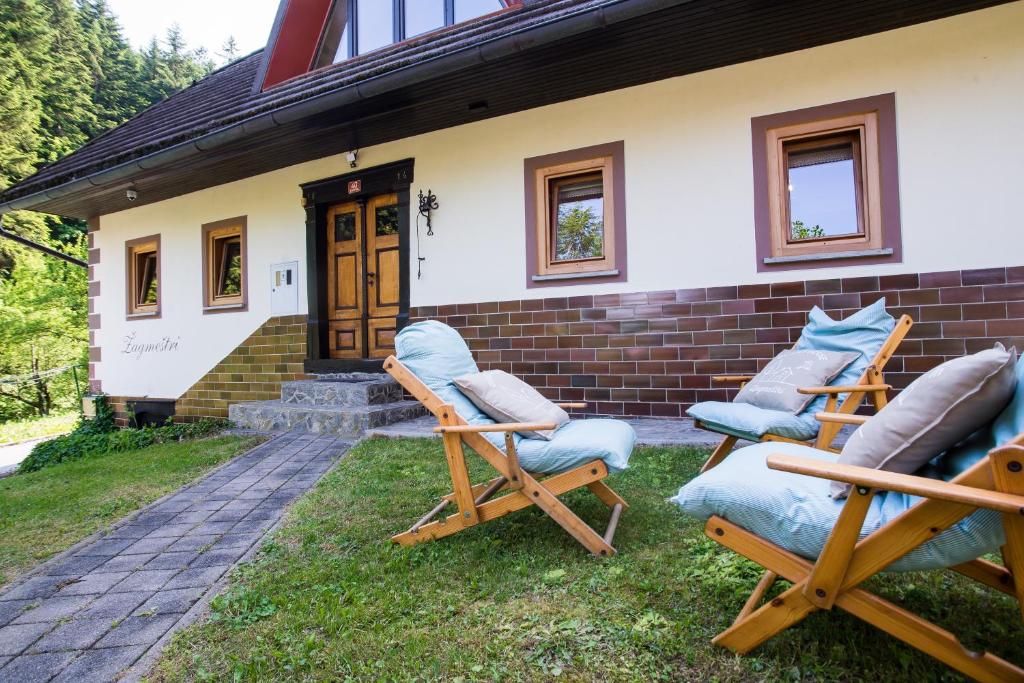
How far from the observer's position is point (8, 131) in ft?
49.2

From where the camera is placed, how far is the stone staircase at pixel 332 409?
497 centimetres

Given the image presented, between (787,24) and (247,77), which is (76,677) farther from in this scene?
(247,77)

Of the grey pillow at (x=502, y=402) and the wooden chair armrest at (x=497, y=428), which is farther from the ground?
the grey pillow at (x=502, y=402)

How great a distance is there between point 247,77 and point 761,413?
855 centimetres

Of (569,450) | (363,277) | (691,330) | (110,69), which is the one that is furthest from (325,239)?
(110,69)

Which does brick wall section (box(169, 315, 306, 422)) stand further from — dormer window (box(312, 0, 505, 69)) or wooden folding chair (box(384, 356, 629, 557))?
wooden folding chair (box(384, 356, 629, 557))

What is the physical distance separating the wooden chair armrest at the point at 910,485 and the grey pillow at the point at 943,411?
184 mm

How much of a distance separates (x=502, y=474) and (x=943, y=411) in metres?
1.46

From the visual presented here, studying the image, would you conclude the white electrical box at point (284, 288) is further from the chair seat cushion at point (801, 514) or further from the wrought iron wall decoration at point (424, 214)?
the chair seat cushion at point (801, 514)

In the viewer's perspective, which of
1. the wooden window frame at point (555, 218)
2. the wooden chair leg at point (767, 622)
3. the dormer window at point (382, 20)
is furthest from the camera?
the dormer window at point (382, 20)

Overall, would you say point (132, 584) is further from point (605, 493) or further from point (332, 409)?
point (332, 409)

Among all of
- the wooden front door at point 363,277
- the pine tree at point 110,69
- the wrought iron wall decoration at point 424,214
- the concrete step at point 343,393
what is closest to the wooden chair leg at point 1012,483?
the concrete step at point 343,393

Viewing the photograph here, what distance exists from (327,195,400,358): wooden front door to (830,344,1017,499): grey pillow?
5.76m

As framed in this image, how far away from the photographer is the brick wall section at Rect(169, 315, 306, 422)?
7105 millimetres
